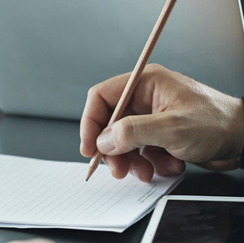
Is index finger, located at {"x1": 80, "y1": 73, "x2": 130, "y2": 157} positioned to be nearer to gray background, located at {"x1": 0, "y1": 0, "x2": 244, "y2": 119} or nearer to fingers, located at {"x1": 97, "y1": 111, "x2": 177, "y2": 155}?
fingers, located at {"x1": 97, "y1": 111, "x2": 177, "y2": 155}

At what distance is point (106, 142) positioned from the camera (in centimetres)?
65

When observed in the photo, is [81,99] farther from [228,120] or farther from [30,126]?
[228,120]

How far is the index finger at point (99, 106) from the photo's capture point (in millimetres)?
730

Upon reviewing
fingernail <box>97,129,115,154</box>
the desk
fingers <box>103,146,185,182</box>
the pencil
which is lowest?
the desk

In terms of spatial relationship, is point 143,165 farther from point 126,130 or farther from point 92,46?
point 92,46

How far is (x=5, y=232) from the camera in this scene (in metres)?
0.54

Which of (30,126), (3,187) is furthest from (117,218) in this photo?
(30,126)

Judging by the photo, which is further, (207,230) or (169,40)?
(169,40)

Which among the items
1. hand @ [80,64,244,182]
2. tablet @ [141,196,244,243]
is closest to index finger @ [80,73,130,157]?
hand @ [80,64,244,182]

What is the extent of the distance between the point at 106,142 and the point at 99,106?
5.1 inches

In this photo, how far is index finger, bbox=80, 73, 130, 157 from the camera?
2.39 feet

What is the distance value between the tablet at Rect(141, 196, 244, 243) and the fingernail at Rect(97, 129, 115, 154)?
0.13 meters

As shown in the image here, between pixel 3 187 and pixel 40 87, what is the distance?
435mm

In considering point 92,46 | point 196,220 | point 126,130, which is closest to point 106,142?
point 126,130
